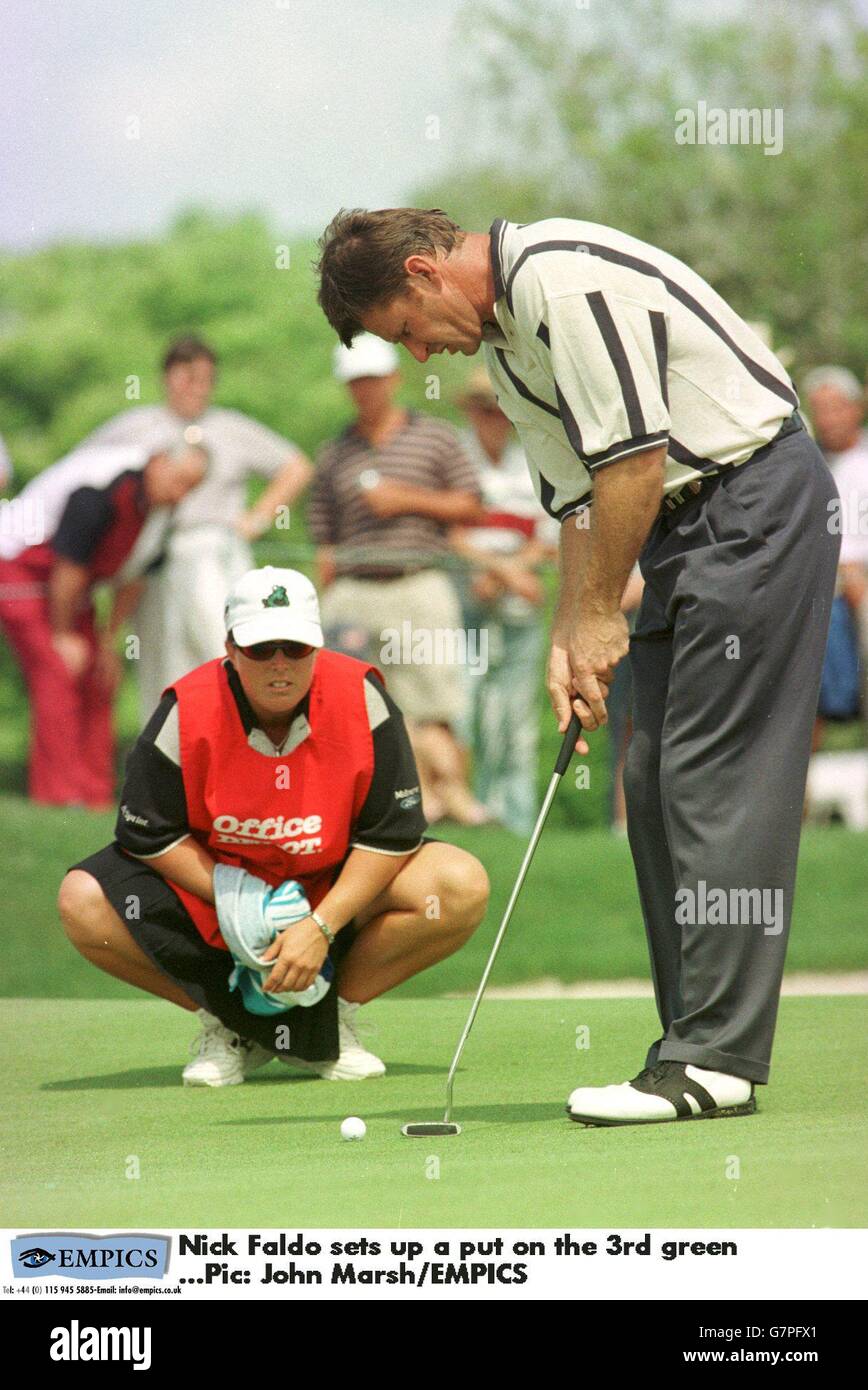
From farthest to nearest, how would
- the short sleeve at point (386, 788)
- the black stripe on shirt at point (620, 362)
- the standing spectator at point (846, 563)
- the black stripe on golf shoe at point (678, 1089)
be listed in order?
the standing spectator at point (846, 563)
the short sleeve at point (386, 788)
the black stripe on golf shoe at point (678, 1089)
the black stripe on shirt at point (620, 362)

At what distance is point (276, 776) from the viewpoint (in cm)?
444

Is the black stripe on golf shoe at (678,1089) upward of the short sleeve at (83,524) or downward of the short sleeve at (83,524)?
downward

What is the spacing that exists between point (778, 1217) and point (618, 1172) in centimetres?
35

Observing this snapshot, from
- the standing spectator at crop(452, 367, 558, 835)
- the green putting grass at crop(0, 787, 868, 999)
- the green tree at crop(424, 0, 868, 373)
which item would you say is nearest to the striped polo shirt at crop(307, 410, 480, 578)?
the standing spectator at crop(452, 367, 558, 835)

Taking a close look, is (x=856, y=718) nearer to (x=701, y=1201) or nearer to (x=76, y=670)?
(x=76, y=670)

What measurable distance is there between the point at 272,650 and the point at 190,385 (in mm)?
4882

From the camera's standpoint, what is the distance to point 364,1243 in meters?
3.01

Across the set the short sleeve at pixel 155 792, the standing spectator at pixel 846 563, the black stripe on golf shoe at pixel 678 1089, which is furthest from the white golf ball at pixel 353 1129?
the standing spectator at pixel 846 563

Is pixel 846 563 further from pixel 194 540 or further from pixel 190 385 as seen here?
pixel 190 385

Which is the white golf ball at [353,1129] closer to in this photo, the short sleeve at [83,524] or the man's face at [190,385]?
the short sleeve at [83,524]

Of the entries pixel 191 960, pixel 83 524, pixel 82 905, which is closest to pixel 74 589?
pixel 83 524

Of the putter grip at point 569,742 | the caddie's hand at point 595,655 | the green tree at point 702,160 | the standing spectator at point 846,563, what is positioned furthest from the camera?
the green tree at point 702,160

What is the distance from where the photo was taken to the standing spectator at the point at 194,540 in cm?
880

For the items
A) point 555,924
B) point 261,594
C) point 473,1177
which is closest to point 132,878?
point 261,594
